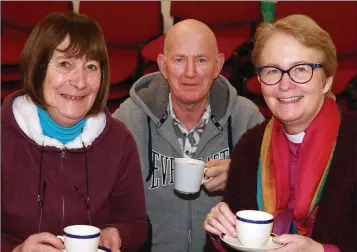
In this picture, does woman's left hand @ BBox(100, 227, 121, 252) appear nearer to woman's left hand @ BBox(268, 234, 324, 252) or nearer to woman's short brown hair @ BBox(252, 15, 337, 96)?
woman's left hand @ BBox(268, 234, 324, 252)

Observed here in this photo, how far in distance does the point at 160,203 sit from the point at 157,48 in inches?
67.5

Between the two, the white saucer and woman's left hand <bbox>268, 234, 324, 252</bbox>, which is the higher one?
woman's left hand <bbox>268, 234, 324, 252</bbox>

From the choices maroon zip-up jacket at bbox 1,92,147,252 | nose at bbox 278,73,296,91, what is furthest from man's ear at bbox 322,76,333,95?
maroon zip-up jacket at bbox 1,92,147,252

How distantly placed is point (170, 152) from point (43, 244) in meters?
1.18

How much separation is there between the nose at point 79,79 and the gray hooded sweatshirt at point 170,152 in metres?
0.78

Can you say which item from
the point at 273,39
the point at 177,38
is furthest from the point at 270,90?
the point at 177,38

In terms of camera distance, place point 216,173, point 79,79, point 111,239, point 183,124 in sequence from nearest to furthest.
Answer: point 111,239 → point 79,79 → point 216,173 → point 183,124

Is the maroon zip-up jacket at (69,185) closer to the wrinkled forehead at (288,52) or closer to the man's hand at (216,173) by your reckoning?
the man's hand at (216,173)

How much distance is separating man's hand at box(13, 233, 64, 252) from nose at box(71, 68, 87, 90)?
0.57 meters

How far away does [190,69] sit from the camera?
2.89m

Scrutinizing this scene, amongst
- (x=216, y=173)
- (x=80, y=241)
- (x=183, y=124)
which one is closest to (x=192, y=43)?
(x=183, y=124)

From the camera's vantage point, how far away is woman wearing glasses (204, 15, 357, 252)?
197 centimetres

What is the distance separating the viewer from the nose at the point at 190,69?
2879 mm

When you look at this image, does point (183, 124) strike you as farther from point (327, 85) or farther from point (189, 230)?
point (327, 85)
